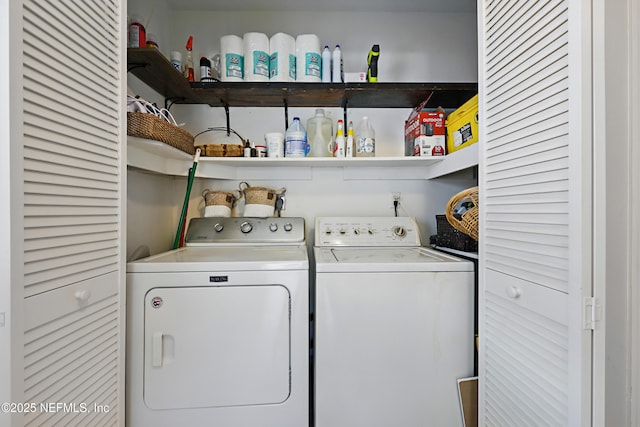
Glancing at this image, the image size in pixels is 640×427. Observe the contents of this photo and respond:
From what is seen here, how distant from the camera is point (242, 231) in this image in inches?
77.7

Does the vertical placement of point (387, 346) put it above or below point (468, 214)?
below

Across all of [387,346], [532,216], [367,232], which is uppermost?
[532,216]

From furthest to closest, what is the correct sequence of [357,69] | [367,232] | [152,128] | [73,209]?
[357,69] < [367,232] < [152,128] < [73,209]

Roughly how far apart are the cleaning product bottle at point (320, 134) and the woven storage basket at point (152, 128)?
0.86 metres

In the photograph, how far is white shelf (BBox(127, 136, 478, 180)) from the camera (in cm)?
156

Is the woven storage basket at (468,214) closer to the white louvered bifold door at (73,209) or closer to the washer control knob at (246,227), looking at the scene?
the washer control knob at (246,227)

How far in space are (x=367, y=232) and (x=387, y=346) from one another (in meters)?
0.81

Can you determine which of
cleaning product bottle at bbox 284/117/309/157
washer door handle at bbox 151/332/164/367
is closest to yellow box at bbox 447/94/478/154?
cleaning product bottle at bbox 284/117/309/157

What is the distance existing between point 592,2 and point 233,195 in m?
1.94

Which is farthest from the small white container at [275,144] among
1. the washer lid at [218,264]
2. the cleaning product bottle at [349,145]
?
the washer lid at [218,264]

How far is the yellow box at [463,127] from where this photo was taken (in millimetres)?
1594

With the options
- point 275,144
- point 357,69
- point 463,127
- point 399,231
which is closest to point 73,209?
point 275,144

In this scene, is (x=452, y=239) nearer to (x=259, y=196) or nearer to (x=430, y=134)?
(x=430, y=134)

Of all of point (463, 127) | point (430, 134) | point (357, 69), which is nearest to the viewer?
point (463, 127)
